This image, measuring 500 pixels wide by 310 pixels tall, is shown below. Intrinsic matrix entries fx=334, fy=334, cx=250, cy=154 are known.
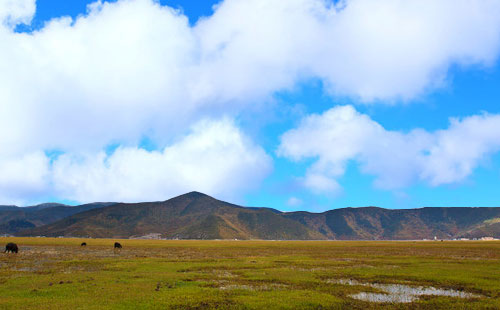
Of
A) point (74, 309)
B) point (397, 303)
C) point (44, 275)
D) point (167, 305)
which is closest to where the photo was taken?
point (74, 309)

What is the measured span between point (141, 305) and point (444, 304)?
1947 cm

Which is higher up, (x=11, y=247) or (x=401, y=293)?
(x=11, y=247)

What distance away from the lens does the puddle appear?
23516mm

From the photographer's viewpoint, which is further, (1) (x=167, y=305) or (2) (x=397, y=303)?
(2) (x=397, y=303)

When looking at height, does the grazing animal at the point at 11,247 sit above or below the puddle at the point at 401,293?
above

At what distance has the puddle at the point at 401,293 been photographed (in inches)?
926

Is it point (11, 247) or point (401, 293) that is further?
point (11, 247)

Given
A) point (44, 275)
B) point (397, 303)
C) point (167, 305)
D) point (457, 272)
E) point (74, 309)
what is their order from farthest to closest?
point (457, 272), point (44, 275), point (397, 303), point (167, 305), point (74, 309)

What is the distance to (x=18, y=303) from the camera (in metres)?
20.6

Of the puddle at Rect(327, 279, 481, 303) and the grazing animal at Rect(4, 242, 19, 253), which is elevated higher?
the grazing animal at Rect(4, 242, 19, 253)

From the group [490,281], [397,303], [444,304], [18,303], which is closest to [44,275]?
[18,303]

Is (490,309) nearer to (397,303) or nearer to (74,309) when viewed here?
(397,303)

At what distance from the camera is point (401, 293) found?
25.7 m

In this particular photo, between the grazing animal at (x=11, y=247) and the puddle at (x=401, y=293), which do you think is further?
the grazing animal at (x=11, y=247)
